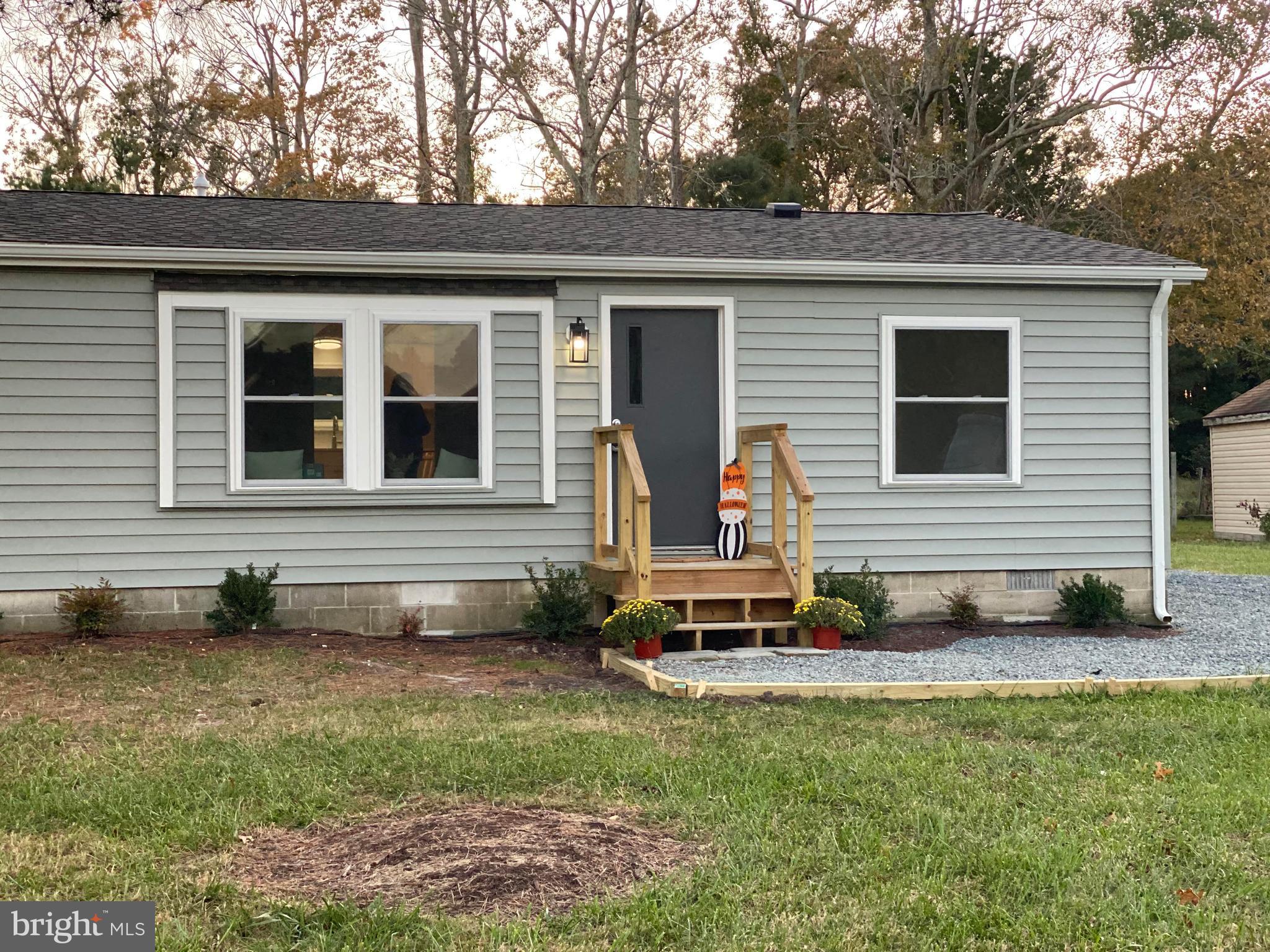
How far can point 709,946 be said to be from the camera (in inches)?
122

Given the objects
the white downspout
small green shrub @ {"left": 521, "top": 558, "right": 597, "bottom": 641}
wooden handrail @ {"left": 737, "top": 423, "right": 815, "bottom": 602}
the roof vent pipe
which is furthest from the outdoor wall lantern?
the white downspout

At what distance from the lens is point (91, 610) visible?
844cm

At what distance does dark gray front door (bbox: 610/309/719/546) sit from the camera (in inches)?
374

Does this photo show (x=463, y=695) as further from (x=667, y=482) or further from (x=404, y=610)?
(x=667, y=482)

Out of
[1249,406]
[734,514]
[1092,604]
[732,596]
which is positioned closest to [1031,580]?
[1092,604]

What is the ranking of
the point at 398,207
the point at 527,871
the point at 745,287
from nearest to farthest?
1. the point at 527,871
2. the point at 745,287
3. the point at 398,207

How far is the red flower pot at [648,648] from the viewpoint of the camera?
7820 mm

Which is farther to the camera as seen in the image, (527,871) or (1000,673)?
(1000,673)

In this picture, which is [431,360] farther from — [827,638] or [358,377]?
[827,638]

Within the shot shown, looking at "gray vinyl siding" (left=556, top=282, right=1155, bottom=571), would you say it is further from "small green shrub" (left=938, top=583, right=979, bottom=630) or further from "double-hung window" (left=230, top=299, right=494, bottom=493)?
"double-hung window" (left=230, top=299, right=494, bottom=493)

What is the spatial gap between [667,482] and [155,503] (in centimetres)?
368

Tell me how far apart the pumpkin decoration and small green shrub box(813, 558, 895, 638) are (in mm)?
643

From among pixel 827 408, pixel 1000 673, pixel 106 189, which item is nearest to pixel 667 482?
pixel 827 408

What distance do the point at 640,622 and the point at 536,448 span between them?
199 centimetres
